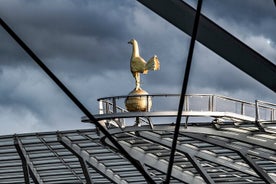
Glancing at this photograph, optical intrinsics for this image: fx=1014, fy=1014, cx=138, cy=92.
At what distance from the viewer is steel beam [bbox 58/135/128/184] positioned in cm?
5284

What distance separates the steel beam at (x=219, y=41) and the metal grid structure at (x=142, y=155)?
1042 inches

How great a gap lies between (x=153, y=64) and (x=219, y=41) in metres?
27.1

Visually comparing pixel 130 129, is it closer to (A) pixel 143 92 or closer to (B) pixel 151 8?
(A) pixel 143 92

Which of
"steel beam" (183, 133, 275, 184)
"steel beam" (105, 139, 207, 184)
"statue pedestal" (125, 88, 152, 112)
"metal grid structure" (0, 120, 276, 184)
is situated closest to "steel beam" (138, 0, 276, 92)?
"statue pedestal" (125, 88, 152, 112)

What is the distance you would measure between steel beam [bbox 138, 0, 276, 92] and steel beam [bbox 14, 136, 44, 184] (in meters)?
42.7

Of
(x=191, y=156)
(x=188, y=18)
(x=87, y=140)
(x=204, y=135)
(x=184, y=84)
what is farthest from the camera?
(x=87, y=140)

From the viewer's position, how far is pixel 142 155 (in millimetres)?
48312

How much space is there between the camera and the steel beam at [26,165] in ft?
178

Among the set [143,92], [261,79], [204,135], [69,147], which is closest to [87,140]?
[69,147]

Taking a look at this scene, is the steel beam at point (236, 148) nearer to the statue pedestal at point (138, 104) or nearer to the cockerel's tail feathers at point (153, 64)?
the cockerel's tail feathers at point (153, 64)

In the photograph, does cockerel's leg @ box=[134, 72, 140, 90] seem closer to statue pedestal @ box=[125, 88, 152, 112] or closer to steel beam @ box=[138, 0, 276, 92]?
statue pedestal @ box=[125, 88, 152, 112]

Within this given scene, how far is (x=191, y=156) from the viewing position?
151 ft

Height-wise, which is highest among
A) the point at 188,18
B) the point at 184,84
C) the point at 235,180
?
the point at 188,18

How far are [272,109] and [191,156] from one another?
796cm
